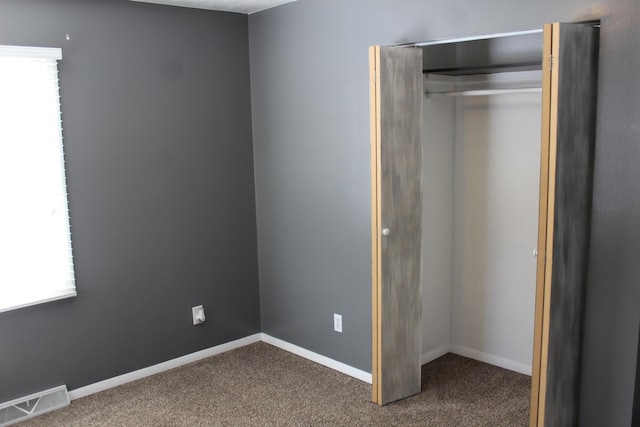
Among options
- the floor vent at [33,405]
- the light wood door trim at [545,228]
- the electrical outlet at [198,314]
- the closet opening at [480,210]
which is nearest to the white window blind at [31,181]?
→ the floor vent at [33,405]

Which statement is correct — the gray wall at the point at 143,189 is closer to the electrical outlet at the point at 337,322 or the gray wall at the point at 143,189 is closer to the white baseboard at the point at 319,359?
the white baseboard at the point at 319,359

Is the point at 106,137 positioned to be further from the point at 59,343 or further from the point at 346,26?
the point at 346,26

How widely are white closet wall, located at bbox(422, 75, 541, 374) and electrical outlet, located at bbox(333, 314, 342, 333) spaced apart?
1.70 ft

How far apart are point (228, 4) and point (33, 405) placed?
2484 mm

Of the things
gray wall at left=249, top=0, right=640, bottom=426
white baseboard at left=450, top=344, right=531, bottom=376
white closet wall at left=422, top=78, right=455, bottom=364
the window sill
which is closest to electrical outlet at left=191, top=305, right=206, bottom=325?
gray wall at left=249, top=0, right=640, bottom=426

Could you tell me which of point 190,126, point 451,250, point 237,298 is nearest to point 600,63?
point 451,250

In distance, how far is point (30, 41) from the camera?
3.06m

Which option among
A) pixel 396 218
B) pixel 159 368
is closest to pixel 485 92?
pixel 396 218

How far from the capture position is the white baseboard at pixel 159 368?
11.2ft

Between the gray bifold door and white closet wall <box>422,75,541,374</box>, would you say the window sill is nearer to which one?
the gray bifold door

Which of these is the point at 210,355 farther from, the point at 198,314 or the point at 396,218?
the point at 396,218

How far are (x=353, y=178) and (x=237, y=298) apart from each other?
48.2 inches

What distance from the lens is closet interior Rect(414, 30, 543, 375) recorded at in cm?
340

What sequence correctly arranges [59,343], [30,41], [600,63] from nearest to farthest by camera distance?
[600,63] < [30,41] < [59,343]
